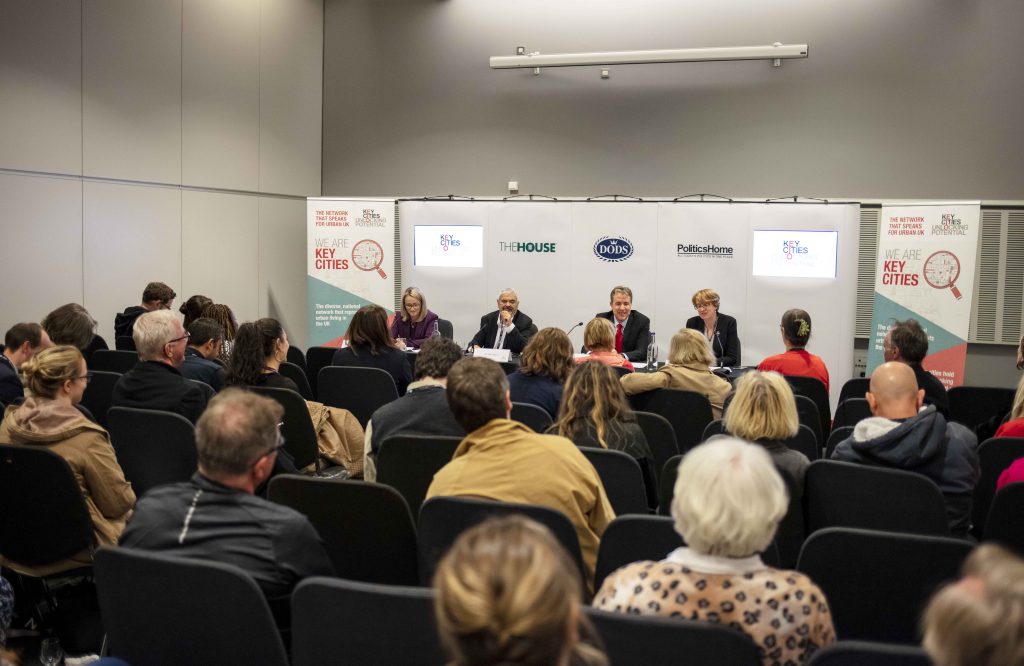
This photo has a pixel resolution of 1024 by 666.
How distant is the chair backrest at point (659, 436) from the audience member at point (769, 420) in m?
0.94

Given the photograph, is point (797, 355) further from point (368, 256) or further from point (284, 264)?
point (284, 264)

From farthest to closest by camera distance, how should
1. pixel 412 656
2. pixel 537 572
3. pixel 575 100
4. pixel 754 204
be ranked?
pixel 575 100 → pixel 754 204 → pixel 412 656 → pixel 537 572

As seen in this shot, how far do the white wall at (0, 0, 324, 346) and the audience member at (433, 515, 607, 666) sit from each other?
676 centimetres

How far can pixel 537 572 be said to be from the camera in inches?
44.1

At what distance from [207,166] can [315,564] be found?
765 cm

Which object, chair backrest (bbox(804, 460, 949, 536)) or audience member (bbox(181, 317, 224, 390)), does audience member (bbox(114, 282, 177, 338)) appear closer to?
audience member (bbox(181, 317, 224, 390))

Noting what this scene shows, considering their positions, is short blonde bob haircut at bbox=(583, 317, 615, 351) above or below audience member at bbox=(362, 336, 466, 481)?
above

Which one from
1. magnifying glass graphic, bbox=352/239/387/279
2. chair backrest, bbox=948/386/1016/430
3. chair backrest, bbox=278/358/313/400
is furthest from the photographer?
magnifying glass graphic, bbox=352/239/387/279

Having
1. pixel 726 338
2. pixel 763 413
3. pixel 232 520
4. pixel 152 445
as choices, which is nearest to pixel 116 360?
pixel 152 445

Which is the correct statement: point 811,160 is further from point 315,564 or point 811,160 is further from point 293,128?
point 315,564

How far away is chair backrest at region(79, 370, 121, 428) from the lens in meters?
4.82

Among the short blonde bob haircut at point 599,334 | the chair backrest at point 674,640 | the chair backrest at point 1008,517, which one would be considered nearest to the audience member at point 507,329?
the short blonde bob haircut at point 599,334

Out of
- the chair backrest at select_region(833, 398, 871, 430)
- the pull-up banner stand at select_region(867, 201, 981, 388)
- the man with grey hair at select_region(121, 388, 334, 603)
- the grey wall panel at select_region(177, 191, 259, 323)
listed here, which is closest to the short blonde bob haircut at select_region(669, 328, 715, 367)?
the chair backrest at select_region(833, 398, 871, 430)

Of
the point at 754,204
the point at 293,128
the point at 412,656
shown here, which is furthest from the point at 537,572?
the point at 293,128
